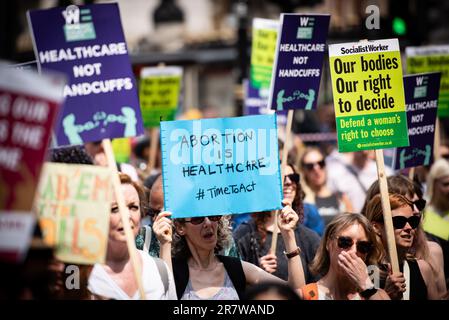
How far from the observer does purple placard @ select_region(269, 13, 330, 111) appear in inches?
287

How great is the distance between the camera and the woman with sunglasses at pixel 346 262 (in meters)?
5.60

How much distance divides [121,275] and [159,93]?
6.75m

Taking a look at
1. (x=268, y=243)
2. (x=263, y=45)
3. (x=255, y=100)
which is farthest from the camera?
(x=255, y=100)

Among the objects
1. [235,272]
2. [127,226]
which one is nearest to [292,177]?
[235,272]

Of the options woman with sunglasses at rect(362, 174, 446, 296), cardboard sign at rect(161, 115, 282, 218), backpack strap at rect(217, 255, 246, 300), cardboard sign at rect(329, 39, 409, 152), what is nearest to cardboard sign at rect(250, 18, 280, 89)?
woman with sunglasses at rect(362, 174, 446, 296)

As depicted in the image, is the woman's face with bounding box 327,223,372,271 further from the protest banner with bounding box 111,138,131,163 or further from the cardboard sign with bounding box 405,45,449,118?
the protest banner with bounding box 111,138,131,163

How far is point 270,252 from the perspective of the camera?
699 centimetres

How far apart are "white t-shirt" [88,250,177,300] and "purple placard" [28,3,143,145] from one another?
72 cm

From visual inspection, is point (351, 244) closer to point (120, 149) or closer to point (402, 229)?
point (402, 229)

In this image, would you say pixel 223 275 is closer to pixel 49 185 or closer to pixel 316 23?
pixel 49 185

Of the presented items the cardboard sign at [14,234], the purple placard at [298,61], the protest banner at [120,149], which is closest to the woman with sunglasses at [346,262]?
the purple placard at [298,61]

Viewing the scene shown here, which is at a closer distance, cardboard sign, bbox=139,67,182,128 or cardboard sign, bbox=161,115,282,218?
cardboard sign, bbox=161,115,282,218

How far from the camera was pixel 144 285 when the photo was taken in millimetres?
5449

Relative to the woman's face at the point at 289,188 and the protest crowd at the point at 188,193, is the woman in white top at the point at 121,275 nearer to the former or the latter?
the protest crowd at the point at 188,193
